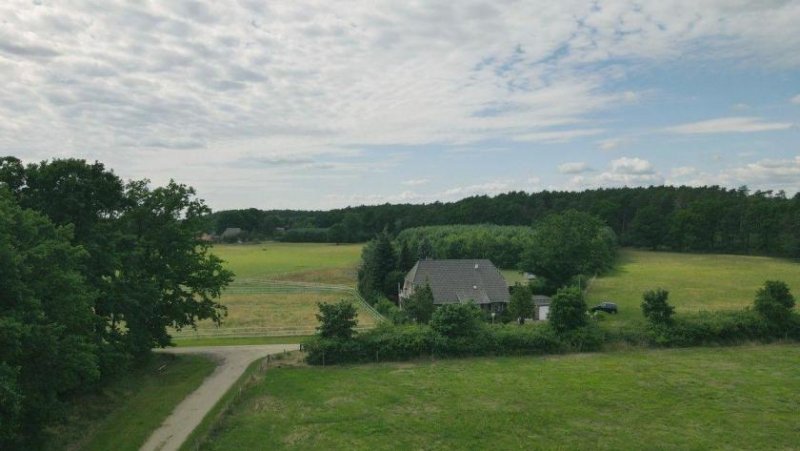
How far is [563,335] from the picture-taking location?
1214 inches

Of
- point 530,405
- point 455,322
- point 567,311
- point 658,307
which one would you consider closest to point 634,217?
point 658,307

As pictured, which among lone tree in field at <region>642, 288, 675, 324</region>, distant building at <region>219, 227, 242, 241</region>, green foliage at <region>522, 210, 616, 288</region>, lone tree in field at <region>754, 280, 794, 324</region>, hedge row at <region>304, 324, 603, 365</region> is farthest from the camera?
distant building at <region>219, 227, 242, 241</region>

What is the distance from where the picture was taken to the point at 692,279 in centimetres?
6681

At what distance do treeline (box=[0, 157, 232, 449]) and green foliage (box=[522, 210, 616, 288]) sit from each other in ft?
106

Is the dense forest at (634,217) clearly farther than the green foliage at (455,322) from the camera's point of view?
Yes

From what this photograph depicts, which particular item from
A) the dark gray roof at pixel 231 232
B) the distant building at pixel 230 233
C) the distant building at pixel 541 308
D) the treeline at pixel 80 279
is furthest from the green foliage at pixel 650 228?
the dark gray roof at pixel 231 232

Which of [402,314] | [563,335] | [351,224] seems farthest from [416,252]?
[351,224]

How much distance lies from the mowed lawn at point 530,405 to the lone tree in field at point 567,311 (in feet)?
7.95

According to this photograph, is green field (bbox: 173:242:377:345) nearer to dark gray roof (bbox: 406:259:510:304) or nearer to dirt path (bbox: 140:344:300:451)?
dirt path (bbox: 140:344:300:451)

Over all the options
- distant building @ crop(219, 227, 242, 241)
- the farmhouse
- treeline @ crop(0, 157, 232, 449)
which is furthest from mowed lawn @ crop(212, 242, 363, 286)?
distant building @ crop(219, 227, 242, 241)

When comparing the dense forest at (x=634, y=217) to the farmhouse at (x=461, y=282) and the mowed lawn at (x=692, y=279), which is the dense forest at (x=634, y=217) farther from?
the farmhouse at (x=461, y=282)

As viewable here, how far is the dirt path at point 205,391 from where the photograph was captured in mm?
18517

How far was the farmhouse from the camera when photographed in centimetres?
4741

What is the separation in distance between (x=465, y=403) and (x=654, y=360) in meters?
12.2
